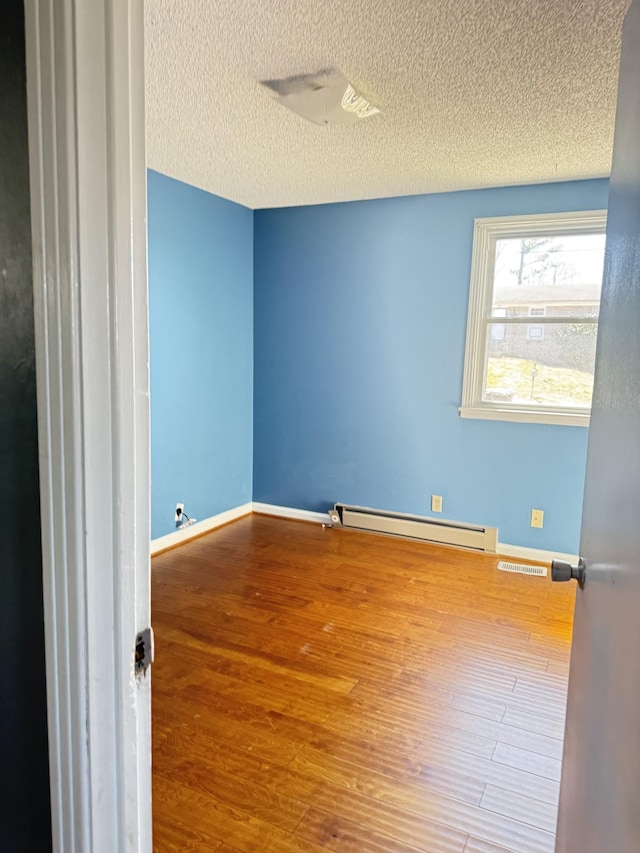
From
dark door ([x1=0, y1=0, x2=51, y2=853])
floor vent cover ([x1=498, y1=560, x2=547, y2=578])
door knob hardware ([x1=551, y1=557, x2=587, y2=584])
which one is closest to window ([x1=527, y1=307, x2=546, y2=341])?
floor vent cover ([x1=498, y1=560, x2=547, y2=578])

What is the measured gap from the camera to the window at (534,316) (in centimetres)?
348

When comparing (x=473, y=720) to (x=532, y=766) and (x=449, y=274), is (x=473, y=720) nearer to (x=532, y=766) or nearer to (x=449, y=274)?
(x=532, y=766)

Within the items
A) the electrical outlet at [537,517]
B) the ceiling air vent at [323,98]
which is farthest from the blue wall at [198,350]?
the electrical outlet at [537,517]

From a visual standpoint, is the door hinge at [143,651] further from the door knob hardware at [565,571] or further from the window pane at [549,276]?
the window pane at [549,276]

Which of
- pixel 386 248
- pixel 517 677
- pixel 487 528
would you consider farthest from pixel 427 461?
pixel 517 677

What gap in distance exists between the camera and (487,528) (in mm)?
3877

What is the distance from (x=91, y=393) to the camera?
694 millimetres

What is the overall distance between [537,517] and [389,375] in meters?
1.42

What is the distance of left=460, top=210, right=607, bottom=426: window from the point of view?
11.4ft

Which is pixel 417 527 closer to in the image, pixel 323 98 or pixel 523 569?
pixel 523 569

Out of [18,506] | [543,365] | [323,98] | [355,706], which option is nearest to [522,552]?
[543,365]

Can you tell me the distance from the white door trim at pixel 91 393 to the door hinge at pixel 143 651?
12 millimetres

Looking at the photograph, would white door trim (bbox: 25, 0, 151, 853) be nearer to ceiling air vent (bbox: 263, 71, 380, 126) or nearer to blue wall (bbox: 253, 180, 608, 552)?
ceiling air vent (bbox: 263, 71, 380, 126)

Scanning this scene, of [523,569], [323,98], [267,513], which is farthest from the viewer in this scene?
[267,513]
